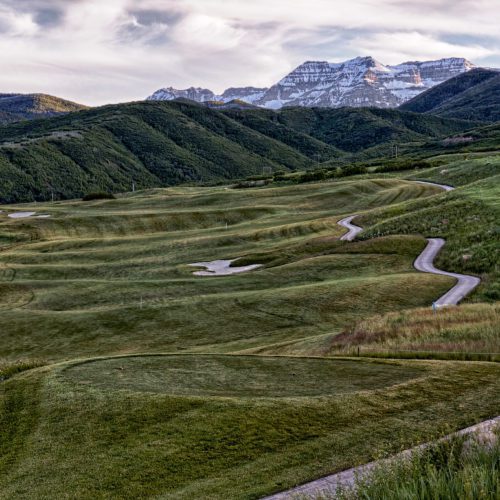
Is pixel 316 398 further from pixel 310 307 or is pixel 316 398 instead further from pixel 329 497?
pixel 310 307

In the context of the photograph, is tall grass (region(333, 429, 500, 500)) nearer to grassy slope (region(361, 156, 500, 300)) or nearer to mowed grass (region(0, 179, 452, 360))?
mowed grass (region(0, 179, 452, 360))

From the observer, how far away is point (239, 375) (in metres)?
18.9

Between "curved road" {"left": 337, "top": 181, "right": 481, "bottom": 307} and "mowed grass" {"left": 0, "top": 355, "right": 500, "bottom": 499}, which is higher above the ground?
"mowed grass" {"left": 0, "top": 355, "right": 500, "bottom": 499}

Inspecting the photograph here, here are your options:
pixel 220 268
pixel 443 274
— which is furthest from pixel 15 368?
pixel 220 268

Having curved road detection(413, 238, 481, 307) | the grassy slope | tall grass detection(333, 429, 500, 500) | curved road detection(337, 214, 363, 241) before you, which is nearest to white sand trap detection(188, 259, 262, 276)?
curved road detection(337, 214, 363, 241)

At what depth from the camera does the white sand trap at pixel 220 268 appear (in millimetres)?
60969

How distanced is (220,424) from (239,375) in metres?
5.33

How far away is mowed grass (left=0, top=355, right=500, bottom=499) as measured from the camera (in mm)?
11312

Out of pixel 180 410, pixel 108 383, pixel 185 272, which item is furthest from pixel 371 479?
pixel 185 272

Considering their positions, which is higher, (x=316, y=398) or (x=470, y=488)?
(x=470, y=488)

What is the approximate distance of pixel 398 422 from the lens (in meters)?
13.1

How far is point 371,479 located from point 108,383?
11867 mm

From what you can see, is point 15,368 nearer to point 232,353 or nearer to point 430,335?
point 232,353

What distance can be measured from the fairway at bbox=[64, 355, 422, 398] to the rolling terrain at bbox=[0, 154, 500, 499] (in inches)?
4.1
